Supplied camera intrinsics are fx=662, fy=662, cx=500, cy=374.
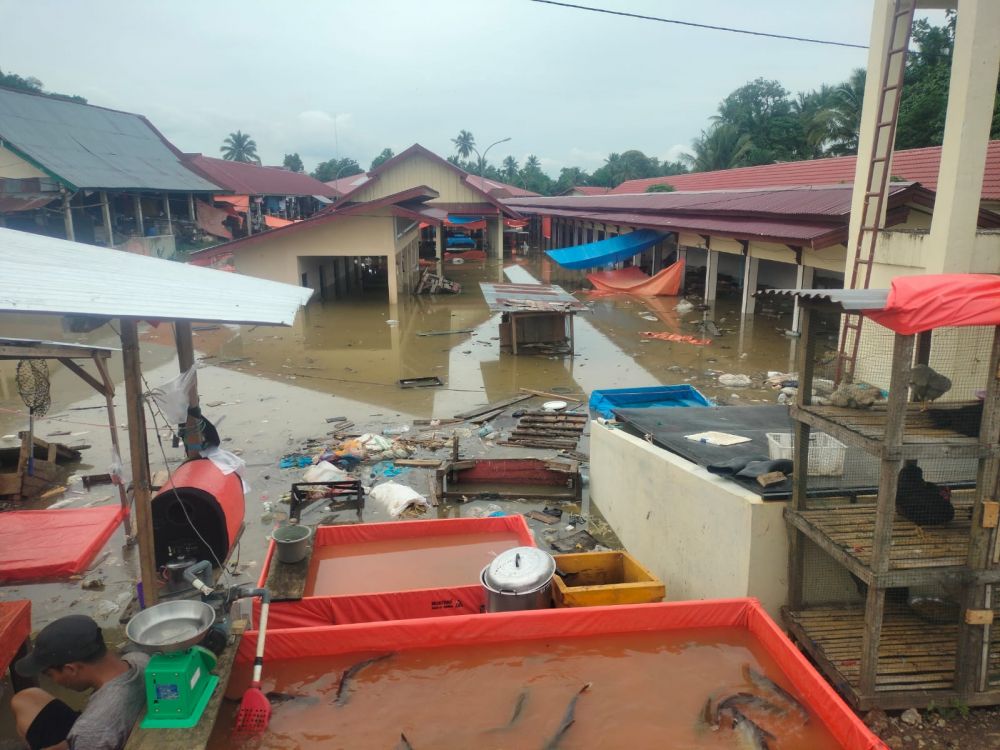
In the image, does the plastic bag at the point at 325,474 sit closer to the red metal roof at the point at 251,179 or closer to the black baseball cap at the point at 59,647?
the black baseball cap at the point at 59,647

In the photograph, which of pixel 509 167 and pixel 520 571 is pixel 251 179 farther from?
pixel 509 167

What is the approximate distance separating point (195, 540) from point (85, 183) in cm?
1861

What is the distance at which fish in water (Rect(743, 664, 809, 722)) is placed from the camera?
3.65m

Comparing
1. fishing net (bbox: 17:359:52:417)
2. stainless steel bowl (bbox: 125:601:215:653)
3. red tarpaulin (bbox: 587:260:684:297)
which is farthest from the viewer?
red tarpaulin (bbox: 587:260:684:297)

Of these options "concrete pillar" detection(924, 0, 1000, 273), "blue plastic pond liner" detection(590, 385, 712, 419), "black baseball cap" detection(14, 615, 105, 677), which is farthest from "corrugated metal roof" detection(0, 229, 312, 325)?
"concrete pillar" detection(924, 0, 1000, 273)

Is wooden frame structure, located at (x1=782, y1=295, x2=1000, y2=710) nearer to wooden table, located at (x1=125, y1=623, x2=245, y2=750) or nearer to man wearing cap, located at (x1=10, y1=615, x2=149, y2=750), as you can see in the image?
wooden table, located at (x1=125, y1=623, x2=245, y2=750)

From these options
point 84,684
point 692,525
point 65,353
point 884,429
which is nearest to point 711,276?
point 692,525

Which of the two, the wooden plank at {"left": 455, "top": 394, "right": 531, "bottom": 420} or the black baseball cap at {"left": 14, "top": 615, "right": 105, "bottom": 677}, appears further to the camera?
the wooden plank at {"left": 455, "top": 394, "right": 531, "bottom": 420}

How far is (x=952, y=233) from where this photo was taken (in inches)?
341

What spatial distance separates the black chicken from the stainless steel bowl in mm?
4124

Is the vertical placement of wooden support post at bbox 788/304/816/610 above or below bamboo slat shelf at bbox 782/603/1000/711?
above

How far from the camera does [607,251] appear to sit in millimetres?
23625

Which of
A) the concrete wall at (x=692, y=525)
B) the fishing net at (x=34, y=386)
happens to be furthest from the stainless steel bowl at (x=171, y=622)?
the fishing net at (x=34, y=386)

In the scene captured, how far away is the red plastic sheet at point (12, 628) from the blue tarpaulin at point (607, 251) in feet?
67.5
